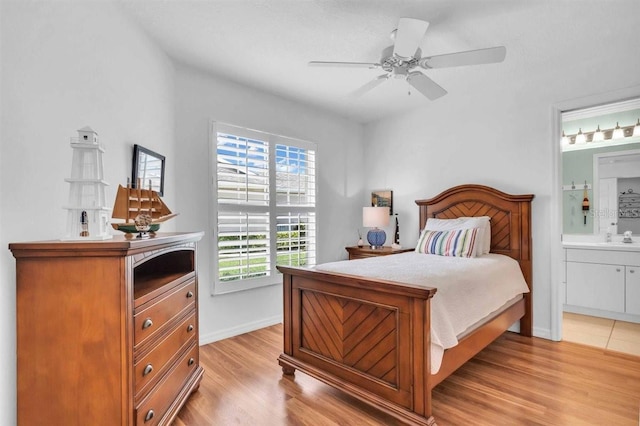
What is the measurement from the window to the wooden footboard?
0.96m

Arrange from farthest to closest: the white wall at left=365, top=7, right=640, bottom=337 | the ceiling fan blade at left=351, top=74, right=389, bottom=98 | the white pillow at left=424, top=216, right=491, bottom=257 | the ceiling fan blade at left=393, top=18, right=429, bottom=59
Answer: the white pillow at left=424, top=216, right=491, bottom=257 < the white wall at left=365, top=7, right=640, bottom=337 < the ceiling fan blade at left=351, top=74, right=389, bottom=98 < the ceiling fan blade at left=393, top=18, right=429, bottom=59

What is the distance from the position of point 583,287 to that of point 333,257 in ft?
9.85

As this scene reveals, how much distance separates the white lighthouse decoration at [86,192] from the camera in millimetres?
1472

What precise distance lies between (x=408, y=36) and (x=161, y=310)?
7.11 feet

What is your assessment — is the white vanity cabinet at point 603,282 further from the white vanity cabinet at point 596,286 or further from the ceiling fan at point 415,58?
the ceiling fan at point 415,58

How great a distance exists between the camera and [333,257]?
445 cm

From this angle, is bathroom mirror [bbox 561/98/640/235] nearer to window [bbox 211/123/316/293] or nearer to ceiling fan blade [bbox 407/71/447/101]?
ceiling fan blade [bbox 407/71/447/101]

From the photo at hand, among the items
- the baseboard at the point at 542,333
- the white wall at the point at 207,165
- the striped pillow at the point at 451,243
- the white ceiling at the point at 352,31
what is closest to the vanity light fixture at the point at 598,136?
the white ceiling at the point at 352,31

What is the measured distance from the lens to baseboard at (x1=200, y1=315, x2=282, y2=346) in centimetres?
313

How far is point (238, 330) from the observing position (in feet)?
11.1

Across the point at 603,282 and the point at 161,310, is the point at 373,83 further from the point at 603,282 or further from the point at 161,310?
the point at 603,282

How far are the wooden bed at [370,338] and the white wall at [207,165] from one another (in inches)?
39.9

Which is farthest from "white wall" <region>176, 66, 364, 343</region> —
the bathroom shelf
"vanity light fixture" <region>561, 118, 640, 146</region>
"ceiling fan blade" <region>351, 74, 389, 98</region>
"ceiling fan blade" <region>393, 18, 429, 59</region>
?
the bathroom shelf

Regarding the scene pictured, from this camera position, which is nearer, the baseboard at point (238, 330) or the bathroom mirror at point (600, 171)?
the baseboard at point (238, 330)
